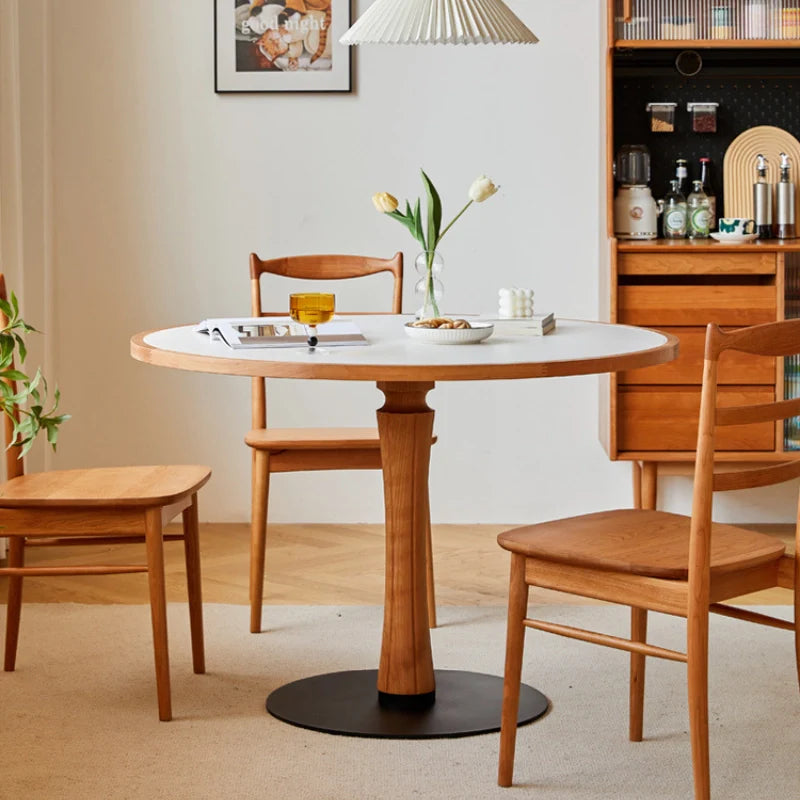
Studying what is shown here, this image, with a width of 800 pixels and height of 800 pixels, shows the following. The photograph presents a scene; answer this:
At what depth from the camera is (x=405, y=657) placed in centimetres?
240

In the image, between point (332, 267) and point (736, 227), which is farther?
point (736, 227)

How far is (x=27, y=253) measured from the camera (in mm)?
3959

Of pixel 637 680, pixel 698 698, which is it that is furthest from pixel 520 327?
pixel 698 698

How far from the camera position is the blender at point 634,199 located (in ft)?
12.3

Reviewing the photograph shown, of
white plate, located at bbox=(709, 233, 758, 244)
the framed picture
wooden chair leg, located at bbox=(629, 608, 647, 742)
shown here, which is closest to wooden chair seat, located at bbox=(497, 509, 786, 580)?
wooden chair leg, located at bbox=(629, 608, 647, 742)

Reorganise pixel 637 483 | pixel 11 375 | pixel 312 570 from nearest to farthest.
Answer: pixel 11 375, pixel 312 570, pixel 637 483

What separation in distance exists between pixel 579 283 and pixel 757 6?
0.96 metres

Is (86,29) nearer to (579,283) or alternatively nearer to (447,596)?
(579,283)

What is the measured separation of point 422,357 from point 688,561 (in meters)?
0.51

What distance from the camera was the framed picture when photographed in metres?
3.93

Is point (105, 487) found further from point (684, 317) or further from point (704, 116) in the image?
A: point (704, 116)

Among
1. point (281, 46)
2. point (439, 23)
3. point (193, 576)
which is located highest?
point (281, 46)

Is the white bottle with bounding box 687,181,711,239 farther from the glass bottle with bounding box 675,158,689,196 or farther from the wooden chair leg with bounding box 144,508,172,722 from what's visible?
the wooden chair leg with bounding box 144,508,172,722

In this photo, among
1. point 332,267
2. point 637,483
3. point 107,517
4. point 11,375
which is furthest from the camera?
point 637,483
